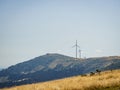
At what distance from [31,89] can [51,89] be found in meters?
2.91

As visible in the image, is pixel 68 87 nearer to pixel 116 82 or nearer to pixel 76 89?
pixel 76 89

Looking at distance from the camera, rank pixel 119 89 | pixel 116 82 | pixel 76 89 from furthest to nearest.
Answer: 1. pixel 116 82
2. pixel 76 89
3. pixel 119 89

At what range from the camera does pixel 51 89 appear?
22000 mm

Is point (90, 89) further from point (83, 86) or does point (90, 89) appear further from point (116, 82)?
point (116, 82)

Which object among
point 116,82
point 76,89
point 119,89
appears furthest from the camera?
point 116,82

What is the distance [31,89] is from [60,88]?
3.39 m

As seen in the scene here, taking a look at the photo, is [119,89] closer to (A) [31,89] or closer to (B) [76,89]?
(B) [76,89]

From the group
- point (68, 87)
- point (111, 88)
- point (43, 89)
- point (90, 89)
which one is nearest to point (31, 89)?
point (43, 89)

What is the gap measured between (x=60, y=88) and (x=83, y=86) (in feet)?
6.59

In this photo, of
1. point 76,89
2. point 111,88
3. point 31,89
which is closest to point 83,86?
point 76,89

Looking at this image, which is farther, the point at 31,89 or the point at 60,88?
the point at 31,89

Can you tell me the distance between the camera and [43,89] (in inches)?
891

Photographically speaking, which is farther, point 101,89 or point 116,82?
point 116,82

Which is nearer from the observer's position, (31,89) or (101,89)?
(101,89)
